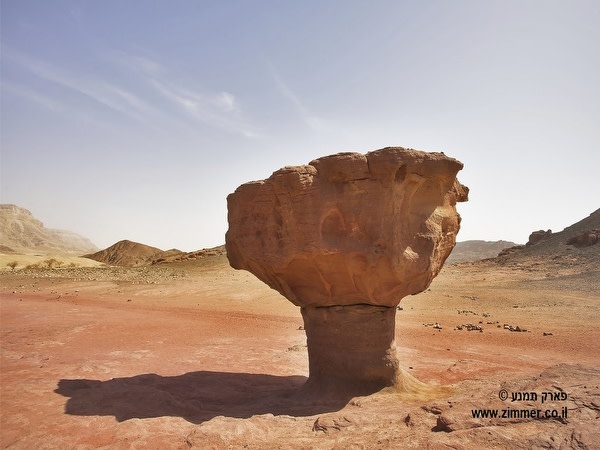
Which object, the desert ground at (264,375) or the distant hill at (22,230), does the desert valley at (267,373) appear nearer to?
the desert ground at (264,375)

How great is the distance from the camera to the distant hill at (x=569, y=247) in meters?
30.9

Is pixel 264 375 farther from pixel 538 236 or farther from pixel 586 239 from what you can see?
pixel 538 236

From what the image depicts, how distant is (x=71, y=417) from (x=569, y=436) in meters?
6.49

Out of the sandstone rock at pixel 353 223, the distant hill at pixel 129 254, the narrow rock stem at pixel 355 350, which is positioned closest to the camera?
the sandstone rock at pixel 353 223

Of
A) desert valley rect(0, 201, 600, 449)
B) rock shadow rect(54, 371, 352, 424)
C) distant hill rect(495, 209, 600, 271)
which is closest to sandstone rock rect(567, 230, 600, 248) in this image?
distant hill rect(495, 209, 600, 271)

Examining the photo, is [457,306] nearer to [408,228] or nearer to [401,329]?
[401,329]

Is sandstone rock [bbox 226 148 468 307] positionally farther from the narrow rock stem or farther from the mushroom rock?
the narrow rock stem

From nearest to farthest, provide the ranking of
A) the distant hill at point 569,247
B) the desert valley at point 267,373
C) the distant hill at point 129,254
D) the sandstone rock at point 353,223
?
the desert valley at point 267,373 → the sandstone rock at point 353,223 → the distant hill at point 569,247 → the distant hill at point 129,254

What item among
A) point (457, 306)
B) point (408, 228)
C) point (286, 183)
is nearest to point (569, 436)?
point (408, 228)

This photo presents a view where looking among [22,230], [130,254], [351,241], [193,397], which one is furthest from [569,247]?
[22,230]

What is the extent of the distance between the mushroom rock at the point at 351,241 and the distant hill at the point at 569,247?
87.9 ft

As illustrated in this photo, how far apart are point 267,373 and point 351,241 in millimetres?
4394

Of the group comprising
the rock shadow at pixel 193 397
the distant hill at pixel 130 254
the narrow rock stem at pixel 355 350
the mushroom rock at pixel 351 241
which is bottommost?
the rock shadow at pixel 193 397

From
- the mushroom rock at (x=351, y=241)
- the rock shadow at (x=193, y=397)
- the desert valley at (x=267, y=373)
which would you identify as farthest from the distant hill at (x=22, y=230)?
the mushroom rock at (x=351, y=241)
